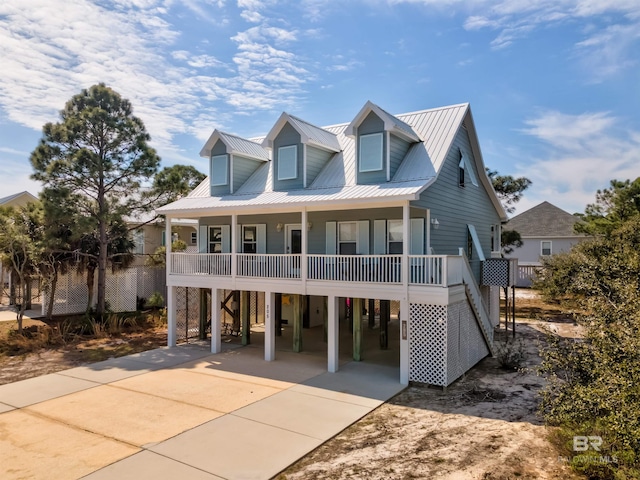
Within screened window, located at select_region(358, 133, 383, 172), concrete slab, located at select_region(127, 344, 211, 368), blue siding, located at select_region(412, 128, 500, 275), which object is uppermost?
screened window, located at select_region(358, 133, 383, 172)

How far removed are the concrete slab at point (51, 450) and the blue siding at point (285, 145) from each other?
10348 mm

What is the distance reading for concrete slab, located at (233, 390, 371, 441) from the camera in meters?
8.82

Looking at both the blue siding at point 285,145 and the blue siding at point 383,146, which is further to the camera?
the blue siding at point 285,145

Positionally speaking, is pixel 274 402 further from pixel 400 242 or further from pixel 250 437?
pixel 400 242

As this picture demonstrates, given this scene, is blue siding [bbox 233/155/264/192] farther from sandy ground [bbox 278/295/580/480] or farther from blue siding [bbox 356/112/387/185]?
sandy ground [bbox 278/295/580/480]

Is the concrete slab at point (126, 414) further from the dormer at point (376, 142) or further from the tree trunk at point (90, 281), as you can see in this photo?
the tree trunk at point (90, 281)

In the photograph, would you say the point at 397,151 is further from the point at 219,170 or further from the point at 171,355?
the point at 171,355

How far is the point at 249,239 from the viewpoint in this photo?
18469mm

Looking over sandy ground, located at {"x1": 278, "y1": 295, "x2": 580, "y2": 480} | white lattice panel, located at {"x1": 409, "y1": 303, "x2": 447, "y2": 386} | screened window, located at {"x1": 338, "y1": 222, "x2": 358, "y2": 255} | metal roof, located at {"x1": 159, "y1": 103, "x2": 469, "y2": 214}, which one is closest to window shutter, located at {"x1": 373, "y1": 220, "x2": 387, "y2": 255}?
screened window, located at {"x1": 338, "y1": 222, "x2": 358, "y2": 255}

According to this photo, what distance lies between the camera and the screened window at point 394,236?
48.6ft

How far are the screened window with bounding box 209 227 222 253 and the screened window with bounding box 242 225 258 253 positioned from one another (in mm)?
1449

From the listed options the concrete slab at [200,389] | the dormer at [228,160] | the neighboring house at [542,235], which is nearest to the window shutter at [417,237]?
the concrete slab at [200,389]

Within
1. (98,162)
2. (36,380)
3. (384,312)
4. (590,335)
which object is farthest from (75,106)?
(590,335)

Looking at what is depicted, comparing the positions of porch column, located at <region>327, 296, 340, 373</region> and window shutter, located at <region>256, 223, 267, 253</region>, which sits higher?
window shutter, located at <region>256, 223, 267, 253</region>
